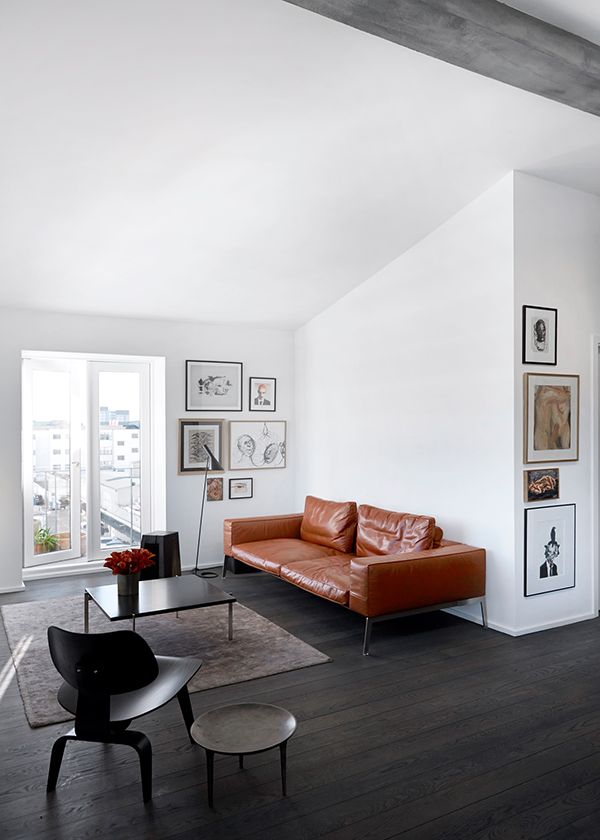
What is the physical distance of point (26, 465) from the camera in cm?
654

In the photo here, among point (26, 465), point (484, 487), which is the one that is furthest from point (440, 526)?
point (26, 465)

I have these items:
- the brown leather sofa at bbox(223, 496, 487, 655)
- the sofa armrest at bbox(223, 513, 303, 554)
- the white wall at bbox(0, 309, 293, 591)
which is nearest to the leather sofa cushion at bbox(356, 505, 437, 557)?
the brown leather sofa at bbox(223, 496, 487, 655)

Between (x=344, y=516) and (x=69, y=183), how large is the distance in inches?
135

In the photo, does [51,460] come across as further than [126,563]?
Yes

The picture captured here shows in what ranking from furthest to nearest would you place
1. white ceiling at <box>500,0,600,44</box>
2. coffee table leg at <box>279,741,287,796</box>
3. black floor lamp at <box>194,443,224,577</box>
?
black floor lamp at <box>194,443,224,577</box> → white ceiling at <box>500,0,600,44</box> → coffee table leg at <box>279,741,287,796</box>

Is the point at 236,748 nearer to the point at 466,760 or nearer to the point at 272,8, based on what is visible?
the point at 466,760

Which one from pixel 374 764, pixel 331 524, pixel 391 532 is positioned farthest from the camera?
pixel 331 524

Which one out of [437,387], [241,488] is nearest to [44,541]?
[241,488]

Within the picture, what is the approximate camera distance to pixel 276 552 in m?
5.75

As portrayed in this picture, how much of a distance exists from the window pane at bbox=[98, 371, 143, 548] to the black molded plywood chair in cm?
431

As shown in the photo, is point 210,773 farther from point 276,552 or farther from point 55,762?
point 276,552

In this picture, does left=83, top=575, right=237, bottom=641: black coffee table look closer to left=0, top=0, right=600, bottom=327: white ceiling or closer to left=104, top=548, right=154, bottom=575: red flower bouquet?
left=104, top=548, right=154, bottom=575: red flower bouquet

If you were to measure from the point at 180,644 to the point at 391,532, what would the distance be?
1834 mm

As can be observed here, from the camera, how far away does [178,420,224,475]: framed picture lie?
6.70 metres
